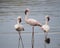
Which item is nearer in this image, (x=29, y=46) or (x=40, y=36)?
(x=29, y=46)

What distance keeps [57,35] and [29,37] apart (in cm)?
54

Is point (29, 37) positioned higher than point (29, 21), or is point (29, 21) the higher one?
point (29, 21)

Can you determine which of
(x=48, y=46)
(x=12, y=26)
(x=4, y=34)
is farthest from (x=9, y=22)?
(x=48, y=46)

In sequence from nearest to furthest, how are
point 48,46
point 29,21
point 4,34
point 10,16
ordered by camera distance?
point 29,21 → point 48,46 → point 4,34 → point 10,16

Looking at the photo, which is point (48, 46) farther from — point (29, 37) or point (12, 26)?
point (12, 26)

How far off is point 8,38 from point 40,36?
609mm

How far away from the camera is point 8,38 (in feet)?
18.2

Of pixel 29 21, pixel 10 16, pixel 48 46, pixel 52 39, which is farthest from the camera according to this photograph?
pixel 10 16

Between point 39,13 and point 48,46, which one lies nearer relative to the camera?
point 48,46

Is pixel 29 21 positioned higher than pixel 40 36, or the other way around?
pixel 29 21

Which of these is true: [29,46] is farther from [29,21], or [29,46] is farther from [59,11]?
[59,11]

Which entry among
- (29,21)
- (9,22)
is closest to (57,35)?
(29,21)

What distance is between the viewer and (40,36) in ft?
18.3

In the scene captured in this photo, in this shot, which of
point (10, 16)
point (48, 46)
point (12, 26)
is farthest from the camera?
point (10, 16)
